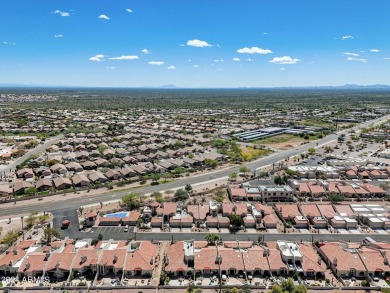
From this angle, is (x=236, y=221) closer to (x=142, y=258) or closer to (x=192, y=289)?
(x=142, y=258)

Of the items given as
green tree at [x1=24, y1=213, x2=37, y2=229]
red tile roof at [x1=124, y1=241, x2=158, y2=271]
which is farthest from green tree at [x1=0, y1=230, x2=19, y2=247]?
red tile roof at [x1=124, y1=241, x2=158, y2=271]

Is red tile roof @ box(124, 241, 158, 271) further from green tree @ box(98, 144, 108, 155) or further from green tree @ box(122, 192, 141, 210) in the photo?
green tree @ box(98, 144, 108, 155)

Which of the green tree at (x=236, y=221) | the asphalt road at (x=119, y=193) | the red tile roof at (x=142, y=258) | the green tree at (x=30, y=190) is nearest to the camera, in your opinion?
the red tile roof at (x=142, y=258)

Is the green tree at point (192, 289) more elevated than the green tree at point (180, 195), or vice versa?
the green tree at point (180, 195)

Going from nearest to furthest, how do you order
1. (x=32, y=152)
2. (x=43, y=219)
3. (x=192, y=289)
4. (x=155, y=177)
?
(x=192, y=289), (x=43, y=219), (x=155, y=177), (x=32, y=152)

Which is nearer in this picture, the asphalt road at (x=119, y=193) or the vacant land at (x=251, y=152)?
the asphalt road at (x=119, y=193)

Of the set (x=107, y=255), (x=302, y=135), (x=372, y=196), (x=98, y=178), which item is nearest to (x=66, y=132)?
(x=98, y=178)

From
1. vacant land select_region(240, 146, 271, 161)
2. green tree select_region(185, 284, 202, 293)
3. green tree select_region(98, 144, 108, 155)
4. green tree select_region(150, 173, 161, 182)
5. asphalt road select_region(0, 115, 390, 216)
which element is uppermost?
green tree select_region(98, 144, 108, 155)

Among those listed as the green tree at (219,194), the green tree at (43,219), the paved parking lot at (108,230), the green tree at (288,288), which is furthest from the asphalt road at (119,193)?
the green tree at (288,288)

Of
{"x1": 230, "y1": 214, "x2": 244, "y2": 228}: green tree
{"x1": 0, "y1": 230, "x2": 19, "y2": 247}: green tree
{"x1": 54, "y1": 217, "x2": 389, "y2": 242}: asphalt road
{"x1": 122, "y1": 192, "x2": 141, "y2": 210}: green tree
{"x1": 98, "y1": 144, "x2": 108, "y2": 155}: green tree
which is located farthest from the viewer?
{"x1": 98, "y1": 144, "x2": 108, "y2": 155}: green tree

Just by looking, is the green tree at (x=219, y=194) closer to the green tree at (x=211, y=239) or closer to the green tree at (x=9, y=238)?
the green tree at (x=211, y=239)

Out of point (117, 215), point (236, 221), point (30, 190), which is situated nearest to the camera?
point (236, 221)

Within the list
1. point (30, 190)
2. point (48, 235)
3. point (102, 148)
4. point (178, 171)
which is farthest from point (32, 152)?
point (48, 235)

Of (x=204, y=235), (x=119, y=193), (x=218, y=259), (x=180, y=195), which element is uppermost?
(x=180, y=195)
